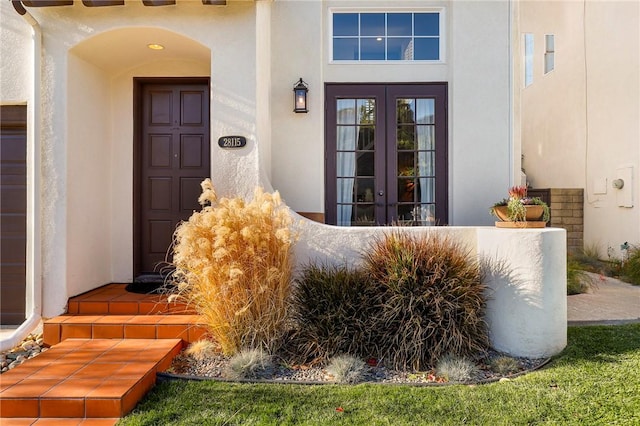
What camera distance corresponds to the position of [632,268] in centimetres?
745

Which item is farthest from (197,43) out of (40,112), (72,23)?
(40,112)

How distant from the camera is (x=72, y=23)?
16.0 feet

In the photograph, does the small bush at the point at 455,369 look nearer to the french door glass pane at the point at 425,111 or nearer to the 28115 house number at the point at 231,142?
the 28115 house number at the point at 231,142

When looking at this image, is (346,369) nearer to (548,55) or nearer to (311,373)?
(311,373)

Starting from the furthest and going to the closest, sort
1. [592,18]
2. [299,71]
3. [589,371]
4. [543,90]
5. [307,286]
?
[543,90] → [592,18] → [299,71] → [307,286] → [589,371]

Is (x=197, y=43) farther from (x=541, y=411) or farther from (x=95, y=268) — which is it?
(x=541, y=411)

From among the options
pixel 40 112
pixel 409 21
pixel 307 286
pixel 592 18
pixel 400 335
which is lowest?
pixel 400 335

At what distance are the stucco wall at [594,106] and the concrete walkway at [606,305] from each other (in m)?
2.26

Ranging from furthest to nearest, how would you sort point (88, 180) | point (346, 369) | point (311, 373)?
point (88, 180), point (311, 373), point (346, 369)

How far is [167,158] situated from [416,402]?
198 inches

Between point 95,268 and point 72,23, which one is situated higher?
point 72,23

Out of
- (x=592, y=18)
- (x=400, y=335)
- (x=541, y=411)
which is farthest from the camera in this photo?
(x=592, y=18)

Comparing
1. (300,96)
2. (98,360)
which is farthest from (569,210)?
(98,360)

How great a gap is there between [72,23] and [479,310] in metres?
6.34
